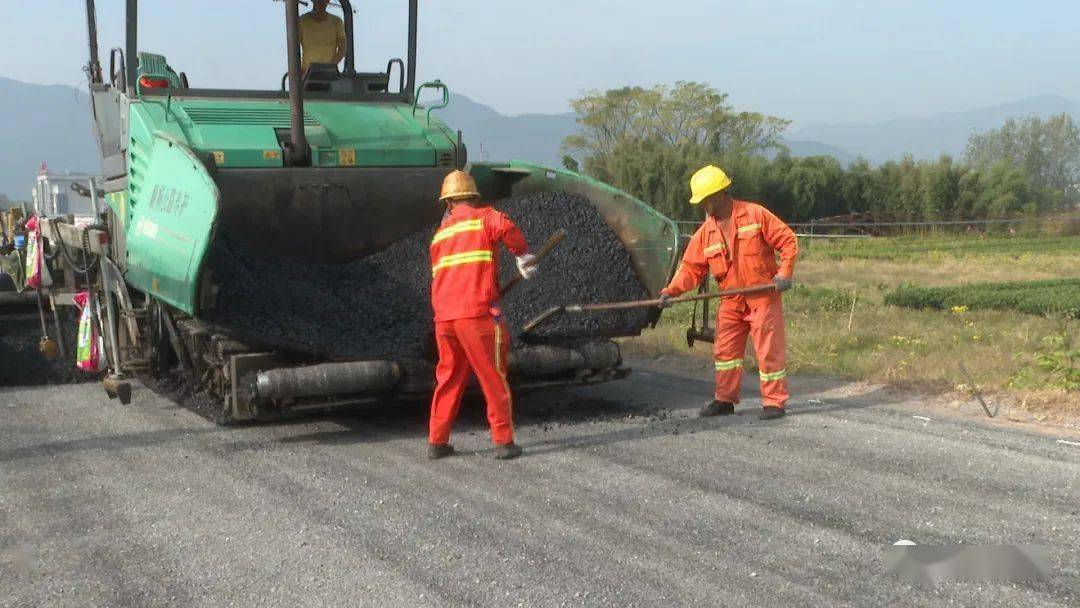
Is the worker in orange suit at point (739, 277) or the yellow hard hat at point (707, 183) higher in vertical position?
the yellow hard hat at point (707, 183)

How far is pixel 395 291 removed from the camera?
22.1 feet

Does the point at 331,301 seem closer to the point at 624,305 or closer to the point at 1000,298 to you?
the point at 624,305

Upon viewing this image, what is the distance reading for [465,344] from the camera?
5.30 meters

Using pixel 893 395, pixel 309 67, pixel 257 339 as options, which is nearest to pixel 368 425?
pixel 257 339

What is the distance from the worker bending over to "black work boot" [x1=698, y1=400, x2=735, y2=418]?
3512mm

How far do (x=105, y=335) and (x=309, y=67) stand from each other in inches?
87.3

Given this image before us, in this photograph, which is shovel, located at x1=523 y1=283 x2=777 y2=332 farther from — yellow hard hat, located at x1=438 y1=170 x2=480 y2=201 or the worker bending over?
the worker bending over

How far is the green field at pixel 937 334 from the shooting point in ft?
22.9

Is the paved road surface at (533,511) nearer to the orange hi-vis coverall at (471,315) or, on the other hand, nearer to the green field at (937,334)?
the orange hi-vis coverall at (471,315)

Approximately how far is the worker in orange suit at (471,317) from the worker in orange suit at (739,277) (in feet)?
4.27

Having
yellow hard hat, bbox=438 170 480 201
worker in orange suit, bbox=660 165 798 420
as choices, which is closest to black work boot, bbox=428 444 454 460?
yellow hard hat, bbox=438 170 480 201

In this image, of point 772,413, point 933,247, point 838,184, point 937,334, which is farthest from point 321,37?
point 838,184

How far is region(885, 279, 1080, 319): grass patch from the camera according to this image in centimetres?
1123

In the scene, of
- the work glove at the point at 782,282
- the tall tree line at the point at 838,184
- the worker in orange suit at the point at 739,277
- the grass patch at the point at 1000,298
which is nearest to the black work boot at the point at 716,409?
the worker in orange suit at the point at 739,277
